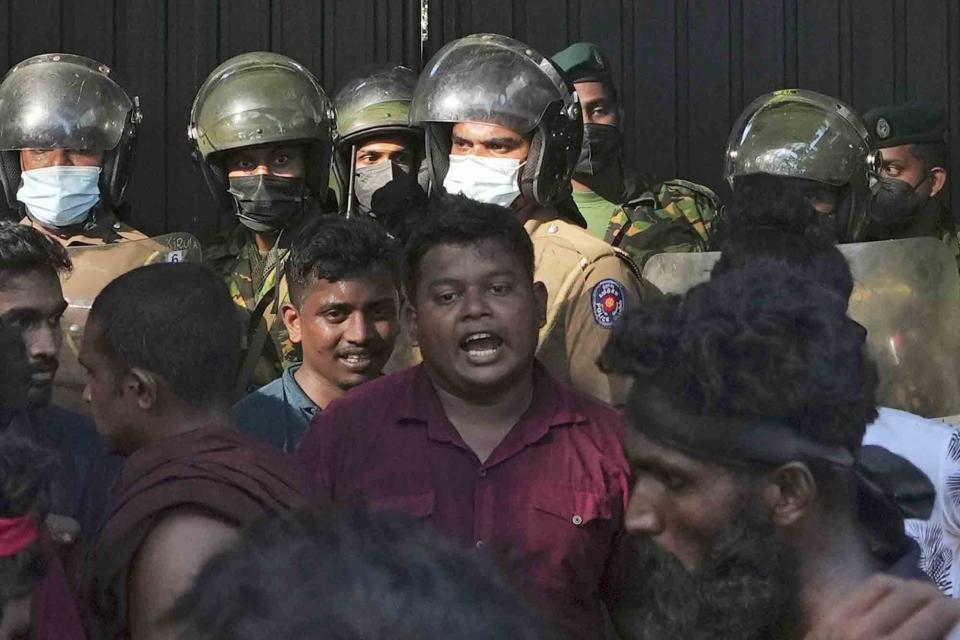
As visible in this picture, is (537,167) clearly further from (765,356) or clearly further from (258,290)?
(765,356)

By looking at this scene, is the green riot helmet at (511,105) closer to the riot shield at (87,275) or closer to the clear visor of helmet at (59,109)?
the riot shield at (87,275)

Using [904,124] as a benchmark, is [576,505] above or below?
below

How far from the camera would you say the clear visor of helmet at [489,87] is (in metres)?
4.77

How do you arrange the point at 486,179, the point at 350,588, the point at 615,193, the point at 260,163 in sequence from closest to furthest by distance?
the point at 350,588 → the point at 486,179 → the point at 260,163 → the point at 615,193

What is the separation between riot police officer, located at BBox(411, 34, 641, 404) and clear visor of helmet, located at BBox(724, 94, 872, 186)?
1.85ft

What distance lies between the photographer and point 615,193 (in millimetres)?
6168

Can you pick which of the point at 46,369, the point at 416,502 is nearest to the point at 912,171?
the point at 46,369

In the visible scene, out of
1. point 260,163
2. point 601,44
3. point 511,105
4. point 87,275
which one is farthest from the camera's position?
point 601,44

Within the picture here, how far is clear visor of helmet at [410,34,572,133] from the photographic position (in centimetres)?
477

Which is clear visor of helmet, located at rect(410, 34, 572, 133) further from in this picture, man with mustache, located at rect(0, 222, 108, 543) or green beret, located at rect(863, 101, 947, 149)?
green beret, located at rect(863, 101, 947, 149)

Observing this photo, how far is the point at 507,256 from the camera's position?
3615 mm

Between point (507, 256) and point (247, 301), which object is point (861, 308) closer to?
point (507, 256)

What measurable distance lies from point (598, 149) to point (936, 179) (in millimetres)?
1134

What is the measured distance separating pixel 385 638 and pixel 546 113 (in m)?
3.54
